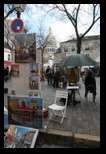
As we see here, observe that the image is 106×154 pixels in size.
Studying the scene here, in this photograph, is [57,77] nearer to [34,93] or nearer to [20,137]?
[34,93]

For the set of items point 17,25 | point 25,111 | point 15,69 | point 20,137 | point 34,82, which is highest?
point 17,25

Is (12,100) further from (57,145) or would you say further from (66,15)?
(66,15)

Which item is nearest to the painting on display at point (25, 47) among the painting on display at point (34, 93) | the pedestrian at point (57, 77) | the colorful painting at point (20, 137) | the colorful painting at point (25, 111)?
the painting on display at point (34, 93)

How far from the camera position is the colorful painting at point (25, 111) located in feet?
11.3

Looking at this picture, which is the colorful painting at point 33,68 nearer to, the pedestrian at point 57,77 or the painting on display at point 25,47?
the painting on display at point 25,47

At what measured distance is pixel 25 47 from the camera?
4.30 metres

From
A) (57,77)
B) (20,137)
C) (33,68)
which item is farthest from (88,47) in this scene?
(20,137)

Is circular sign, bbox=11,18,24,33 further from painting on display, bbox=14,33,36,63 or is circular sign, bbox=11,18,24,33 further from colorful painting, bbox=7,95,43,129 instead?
colorful painting, bbox=7,95,43,129

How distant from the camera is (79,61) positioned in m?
5.77

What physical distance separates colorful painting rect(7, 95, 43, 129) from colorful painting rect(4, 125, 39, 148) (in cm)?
19

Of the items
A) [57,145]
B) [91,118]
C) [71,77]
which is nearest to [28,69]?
[57,145]

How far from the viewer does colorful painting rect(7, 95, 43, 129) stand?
3.45m

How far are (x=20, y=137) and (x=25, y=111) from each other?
0.62 m
